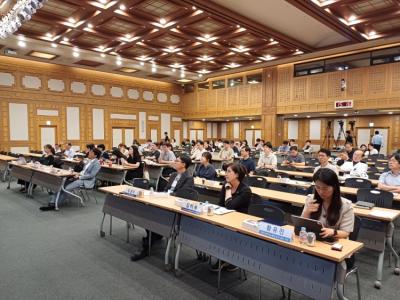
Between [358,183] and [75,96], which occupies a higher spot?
[75,96]

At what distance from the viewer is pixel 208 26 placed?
1057 cm

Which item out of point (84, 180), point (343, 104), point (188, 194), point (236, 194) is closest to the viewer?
point (236, 194)

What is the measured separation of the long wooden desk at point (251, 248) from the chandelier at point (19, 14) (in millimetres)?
5332

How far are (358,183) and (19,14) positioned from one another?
8428 mm

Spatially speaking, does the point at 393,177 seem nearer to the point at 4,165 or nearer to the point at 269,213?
the point at 269,213

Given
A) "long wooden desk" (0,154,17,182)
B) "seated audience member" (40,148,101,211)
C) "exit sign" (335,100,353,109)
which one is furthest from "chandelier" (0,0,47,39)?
"exit sign" (335,100,353,109)

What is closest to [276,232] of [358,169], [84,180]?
[358,169]

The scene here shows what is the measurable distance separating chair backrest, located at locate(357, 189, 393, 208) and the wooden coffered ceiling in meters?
6.42

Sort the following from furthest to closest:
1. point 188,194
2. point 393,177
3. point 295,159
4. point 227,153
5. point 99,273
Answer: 1. point 227,153
2. point 295,159
3. point 393,177
4. point 188,194
5. point 99,273

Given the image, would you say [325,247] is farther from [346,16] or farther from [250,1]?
[346,16]

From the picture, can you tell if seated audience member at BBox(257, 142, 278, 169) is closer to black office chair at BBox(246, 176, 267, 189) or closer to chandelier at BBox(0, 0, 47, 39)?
black office chair at BBox(246, 176, 267, 189)

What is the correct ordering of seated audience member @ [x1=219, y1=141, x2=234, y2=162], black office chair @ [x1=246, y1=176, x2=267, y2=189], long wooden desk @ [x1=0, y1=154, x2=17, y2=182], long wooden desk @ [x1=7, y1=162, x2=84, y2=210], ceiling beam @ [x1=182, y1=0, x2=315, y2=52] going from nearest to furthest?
black office chair @ [x1=246, y1=176, x2=267, y2=189], long wooden desk @ [x1=7, y1=162, x2=84, y2=210], ceiling beam @ [x1=182, y1=0, x2=315, y2=52], seated audience member @ [x1=219, y1=141, x2=234, y2=162], long wooden desk @ [x1=0, y1=154, x2=17, y2=182]

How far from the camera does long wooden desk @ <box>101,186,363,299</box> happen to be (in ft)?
7.61

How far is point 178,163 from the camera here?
15.7ft
